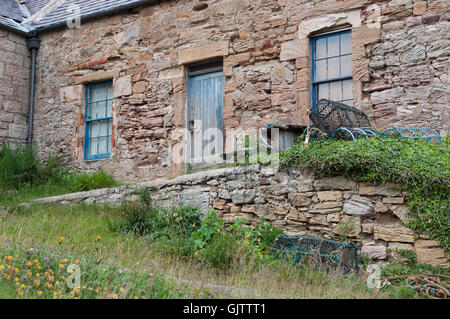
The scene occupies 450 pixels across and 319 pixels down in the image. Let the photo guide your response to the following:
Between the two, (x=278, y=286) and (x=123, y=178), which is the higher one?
(x=123, y=178)

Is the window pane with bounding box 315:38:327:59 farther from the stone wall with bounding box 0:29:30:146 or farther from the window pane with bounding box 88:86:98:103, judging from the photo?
the stone wall with bounding box 0:29:30:146

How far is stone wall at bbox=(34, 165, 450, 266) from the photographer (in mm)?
5336

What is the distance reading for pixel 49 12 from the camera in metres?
11.0

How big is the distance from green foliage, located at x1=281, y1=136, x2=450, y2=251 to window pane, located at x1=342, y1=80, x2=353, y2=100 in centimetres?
144

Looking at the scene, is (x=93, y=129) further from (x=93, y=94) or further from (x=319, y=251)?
(x=319, y=251)

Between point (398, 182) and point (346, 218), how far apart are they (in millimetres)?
745

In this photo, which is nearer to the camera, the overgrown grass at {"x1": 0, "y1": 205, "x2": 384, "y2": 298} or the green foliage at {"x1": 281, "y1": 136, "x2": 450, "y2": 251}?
the overgrown grass at {"x1": 0, "y1": 205, "x2": 384, "y2": 298}

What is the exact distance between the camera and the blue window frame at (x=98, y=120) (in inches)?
386

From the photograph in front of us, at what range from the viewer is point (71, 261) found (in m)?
4.39

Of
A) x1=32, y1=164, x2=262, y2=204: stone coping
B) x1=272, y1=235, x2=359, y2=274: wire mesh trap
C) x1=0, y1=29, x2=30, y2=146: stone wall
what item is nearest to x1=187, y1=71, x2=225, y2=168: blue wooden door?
x1=32, y1=164, x2=262, y2=204: stone coping

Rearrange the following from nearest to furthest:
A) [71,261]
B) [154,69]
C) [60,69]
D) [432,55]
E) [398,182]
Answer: [71,261]
[398,182]
[432,55]
[154,69]
[60,69]

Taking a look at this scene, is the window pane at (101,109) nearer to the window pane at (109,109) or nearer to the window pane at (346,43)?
the window pane at (109,109)
